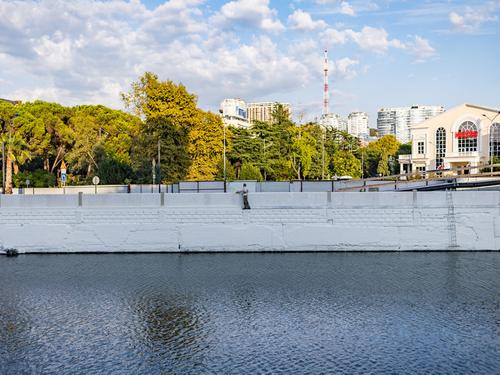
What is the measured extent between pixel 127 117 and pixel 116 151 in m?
10.3

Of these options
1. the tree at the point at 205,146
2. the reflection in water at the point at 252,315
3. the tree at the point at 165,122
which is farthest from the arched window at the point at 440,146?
the reflection in water at the point at 252,315

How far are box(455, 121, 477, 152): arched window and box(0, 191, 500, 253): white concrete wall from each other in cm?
5711

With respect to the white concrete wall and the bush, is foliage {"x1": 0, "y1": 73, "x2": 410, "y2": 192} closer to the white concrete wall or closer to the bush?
the bush

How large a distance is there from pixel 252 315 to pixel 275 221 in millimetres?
10454

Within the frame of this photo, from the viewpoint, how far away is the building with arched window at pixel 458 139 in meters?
76.1

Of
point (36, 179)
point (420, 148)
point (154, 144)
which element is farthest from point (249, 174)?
point (420, 148)

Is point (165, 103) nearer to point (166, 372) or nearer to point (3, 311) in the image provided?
point (3, 311)

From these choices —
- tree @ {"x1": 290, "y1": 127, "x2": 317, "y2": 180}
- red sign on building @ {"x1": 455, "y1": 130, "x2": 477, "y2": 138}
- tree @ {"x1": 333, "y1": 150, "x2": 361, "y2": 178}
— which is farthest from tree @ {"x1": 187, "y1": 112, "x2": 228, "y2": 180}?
red sign on building @ {"x1": 455, "y1": 130, "x2": 477, "y2": 138}

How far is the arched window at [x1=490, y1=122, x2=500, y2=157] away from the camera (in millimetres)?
75044

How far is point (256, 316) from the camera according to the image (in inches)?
611

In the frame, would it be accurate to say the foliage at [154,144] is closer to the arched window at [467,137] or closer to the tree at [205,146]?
the tree at [205,146]

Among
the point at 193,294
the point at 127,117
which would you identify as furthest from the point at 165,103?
the point at 193,294

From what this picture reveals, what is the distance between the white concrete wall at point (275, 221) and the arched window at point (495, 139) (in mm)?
54610

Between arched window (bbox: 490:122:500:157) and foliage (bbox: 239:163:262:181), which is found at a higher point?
arched window (bbox: 490:122:500:157)
